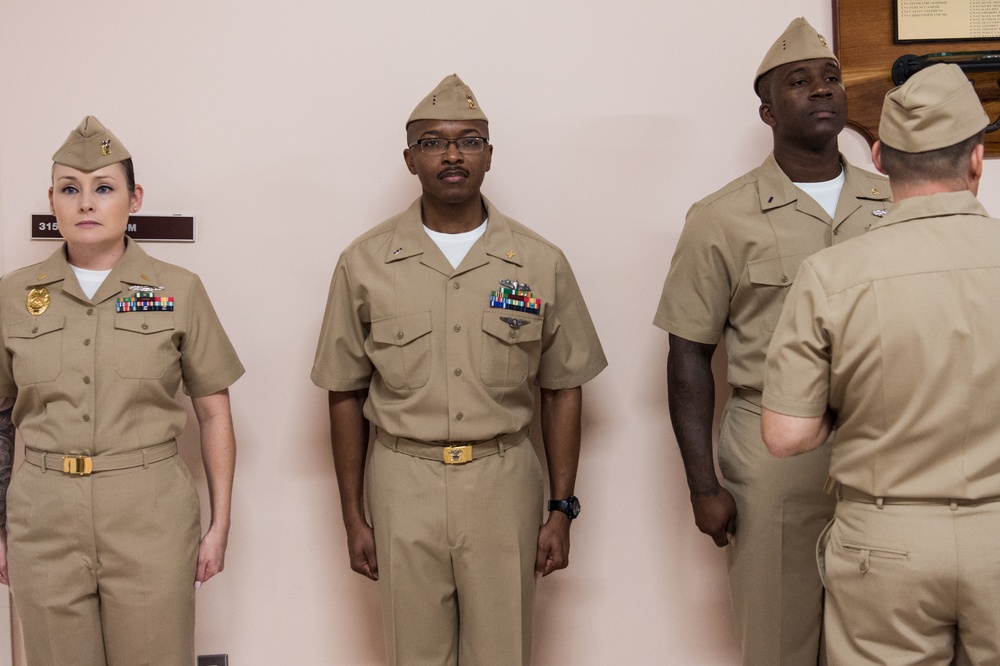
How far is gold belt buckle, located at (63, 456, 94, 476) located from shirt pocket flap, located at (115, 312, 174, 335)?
1.04 ft

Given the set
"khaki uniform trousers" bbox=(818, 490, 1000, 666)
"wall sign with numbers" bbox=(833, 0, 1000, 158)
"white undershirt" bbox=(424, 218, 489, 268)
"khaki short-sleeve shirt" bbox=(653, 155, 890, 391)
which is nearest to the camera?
"khaki uniform trousers" bbox=(818, 490, 1000, 666)

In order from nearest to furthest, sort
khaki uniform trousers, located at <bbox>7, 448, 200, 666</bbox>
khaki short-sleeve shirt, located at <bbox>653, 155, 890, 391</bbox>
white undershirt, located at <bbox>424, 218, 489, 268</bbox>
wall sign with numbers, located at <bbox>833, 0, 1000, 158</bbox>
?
khaki uniform trousers, located at <bbox>7, 448, 200, 666</bbox> → khaki short-sleeve shirt, located at <bbox>653, 155, 890, 391</bbox> → white undershirt, located at <bbox>424, 218, 489, 268</bbox> → wall sign with numbers, located at <bbox>833, 0, 1000, 158</bbox>

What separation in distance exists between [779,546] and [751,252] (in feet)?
2.31

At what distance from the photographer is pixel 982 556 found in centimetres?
158

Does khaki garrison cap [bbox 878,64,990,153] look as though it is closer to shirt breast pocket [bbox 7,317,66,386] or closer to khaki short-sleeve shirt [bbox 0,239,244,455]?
khaki short-sleeve shirt [bbox 0,239,244,455]

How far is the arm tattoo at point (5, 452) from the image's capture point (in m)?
2.32

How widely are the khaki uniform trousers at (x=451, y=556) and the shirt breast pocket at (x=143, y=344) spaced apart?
0.59 meters

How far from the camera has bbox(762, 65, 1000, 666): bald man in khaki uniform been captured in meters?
1.59

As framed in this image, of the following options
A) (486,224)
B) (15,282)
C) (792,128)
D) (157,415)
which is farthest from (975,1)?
(15,282)

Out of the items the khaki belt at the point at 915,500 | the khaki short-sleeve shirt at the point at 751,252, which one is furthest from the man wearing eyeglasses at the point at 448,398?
the khaki belt at the point at 915,500

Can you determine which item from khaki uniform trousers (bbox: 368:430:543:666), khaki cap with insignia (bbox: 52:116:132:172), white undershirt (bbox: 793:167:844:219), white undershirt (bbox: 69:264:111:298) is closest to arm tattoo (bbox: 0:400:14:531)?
white undershirt (bbox: 69:264:111:298)

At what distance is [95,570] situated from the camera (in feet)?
7.06

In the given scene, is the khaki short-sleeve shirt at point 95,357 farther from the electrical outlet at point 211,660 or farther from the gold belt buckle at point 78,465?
the electrical outlet at point 211,660

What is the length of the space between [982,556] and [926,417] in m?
0.25
